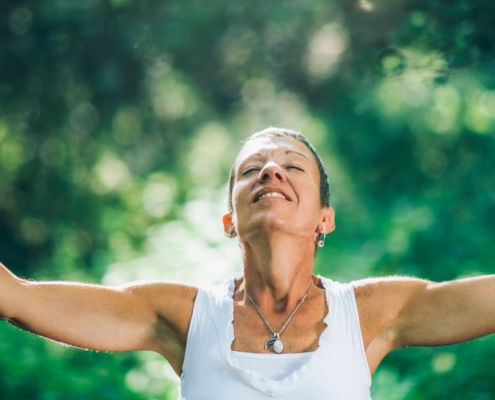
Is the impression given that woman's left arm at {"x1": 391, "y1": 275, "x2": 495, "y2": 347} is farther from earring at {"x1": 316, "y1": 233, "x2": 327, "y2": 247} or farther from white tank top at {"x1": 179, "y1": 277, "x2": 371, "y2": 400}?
earring at {"x1": 316, "y1": 233, "x2": 327, "y2": 247}

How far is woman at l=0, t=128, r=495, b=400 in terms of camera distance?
1313mm

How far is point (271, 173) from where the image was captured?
58.6 inches

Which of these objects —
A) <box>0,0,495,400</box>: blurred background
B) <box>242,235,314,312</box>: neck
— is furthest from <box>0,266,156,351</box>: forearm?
<box>0,0,495,400</box>: blurred background

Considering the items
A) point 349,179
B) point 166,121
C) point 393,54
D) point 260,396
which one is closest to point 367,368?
point 260,396

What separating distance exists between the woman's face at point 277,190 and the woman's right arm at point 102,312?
193 millimetres

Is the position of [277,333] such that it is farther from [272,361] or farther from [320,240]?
[320,240]

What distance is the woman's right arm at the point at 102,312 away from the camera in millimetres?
1314

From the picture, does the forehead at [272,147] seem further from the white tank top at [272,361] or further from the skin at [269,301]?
the white tank top at [272,361]

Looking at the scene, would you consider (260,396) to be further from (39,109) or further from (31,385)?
(39,109)

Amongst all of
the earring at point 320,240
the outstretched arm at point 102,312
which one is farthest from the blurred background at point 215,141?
the outstretched arm at point 102,312

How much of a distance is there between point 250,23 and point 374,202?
132 cm

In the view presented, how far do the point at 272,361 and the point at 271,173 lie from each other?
1.23 ft

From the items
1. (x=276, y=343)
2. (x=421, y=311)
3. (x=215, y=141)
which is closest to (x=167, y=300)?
(x=276, y=343)

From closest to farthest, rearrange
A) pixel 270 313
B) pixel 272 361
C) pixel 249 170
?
pixel 272 361
pixel 270 313
pixel 249 170
